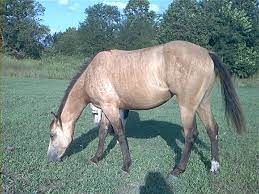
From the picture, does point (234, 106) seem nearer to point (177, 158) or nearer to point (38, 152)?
point (177, 158)

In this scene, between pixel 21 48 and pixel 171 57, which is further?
pixel 21 48

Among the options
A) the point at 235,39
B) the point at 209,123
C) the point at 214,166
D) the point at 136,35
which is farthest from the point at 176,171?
the point at 136,35

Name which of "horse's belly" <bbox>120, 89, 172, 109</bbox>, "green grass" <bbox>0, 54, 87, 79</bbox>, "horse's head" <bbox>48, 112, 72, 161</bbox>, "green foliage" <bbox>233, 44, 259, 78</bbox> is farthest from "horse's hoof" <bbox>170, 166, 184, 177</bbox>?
"green foliage" <bbox>233, 44, 259, 78</bbox>

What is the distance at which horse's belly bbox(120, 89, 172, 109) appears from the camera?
6.38 metres

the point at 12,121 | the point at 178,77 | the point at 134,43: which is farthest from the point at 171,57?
the point at 134,43

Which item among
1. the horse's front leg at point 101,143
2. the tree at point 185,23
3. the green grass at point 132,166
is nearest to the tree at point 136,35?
the tree at point 185,23

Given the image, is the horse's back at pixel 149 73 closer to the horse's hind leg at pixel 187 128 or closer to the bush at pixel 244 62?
the horse's hind leg at pixel 187 128

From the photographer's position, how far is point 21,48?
152ft

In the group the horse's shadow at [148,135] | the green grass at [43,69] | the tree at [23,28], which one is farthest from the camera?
the tree at [23,28]

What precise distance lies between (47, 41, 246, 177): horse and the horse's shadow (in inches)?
24.4

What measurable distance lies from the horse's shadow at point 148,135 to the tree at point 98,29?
120 ft

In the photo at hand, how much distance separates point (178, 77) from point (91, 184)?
2.21 m

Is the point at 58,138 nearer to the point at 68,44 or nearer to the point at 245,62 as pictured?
the point at 245,62

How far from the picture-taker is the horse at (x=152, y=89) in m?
6.10
